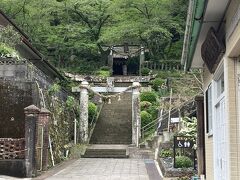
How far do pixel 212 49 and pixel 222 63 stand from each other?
1.72 feet

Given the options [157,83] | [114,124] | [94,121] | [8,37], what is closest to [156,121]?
[114,124]

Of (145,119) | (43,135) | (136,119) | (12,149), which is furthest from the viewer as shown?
(145,119)

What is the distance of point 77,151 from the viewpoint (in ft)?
74.9

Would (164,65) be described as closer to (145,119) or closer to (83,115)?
(145,119)

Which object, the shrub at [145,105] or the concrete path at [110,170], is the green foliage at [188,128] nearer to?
the concrete path at [110,170]

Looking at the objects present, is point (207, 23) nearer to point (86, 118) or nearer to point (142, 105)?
point (86, 118)

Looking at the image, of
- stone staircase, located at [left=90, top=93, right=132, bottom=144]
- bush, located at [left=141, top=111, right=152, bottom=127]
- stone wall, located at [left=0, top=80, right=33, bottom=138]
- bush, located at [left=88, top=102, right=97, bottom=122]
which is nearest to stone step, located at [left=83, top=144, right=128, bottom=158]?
stone staircase, located at [left=90, top=93, right=132, bottom=144]

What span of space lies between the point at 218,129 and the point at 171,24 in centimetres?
2947

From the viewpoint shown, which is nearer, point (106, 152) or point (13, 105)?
point (13, 105)

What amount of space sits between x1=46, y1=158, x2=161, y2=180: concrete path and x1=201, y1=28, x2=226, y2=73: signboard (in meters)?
7.19

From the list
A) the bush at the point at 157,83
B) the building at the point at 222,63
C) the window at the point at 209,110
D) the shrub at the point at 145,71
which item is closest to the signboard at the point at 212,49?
the building at the point at 222,63

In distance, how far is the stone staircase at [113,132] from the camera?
2231 centimetres

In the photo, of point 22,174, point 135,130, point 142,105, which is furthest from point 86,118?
point 22,174

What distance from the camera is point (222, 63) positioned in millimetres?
6551
